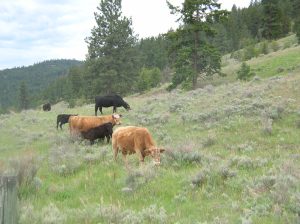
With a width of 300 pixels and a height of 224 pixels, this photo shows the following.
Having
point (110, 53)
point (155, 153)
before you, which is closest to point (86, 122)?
point (155, 153)

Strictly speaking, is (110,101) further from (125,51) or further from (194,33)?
(125,51)

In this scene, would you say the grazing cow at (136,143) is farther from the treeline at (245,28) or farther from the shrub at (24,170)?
the treeline at (245,28)

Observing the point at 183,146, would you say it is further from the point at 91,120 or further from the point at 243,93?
the point at 243,93

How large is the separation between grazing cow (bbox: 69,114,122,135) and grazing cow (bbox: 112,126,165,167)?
19.9ft

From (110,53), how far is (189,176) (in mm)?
41986

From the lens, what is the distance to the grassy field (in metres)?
7.32

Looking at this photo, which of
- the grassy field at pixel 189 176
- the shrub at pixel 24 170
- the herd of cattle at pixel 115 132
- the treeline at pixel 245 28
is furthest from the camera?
the treeline at pixel 245 28

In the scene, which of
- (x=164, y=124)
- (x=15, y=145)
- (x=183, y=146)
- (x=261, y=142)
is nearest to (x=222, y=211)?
(x=183, y=146)

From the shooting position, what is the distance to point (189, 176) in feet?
31.5

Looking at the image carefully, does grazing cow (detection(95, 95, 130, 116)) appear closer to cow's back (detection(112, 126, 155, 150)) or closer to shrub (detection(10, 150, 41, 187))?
cow's back (detection(112, 126, 155, 150))

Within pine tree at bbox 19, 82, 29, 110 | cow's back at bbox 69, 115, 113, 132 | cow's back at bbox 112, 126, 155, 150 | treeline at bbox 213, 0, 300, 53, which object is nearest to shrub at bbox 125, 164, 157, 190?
cow's back at bbox 112, 126, 155, 150

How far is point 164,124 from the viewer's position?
1945 centimetres

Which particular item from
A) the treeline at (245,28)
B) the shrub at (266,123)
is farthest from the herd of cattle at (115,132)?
the treeline at (245,28)

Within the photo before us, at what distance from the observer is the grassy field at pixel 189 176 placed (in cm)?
732
